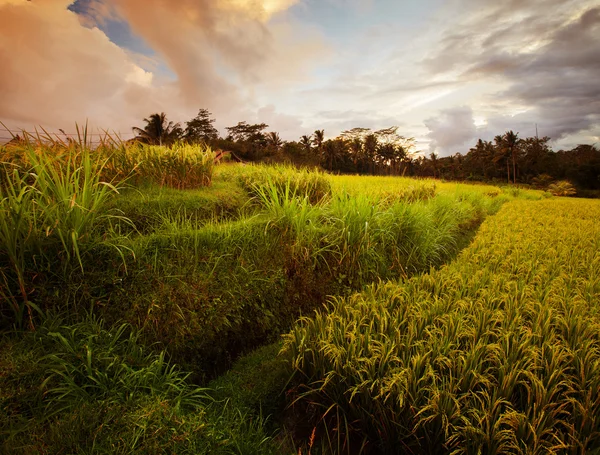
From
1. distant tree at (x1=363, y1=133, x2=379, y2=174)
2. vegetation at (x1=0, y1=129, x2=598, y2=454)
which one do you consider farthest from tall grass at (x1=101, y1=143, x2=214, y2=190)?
distant tree at (x1=363, y1=133, x2=379, y2=174)

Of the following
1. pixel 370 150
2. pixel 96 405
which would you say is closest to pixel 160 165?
pixel 96 405

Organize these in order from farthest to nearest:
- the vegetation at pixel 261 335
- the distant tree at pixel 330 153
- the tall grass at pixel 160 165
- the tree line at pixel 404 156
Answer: the distant tree at pixel 330 153 < the tree line at pixel 404 156 < the tall grass at pixel 160 165 < the vegetation at pixel 261 335

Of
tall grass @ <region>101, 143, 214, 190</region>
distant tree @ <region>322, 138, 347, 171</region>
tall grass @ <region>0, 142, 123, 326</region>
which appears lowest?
tall grass @ <region>0, 142, 123, 326</region>

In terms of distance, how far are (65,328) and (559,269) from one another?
4222mm

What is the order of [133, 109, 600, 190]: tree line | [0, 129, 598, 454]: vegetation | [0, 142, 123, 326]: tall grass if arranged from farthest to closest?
1. [133, 109, 600, 190]: tree line
2. [0, 142, 123, 326]: tall grass
3. [0, 129, 598, 454]: vegetation

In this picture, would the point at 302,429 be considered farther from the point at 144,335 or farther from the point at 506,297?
the point at 506,297

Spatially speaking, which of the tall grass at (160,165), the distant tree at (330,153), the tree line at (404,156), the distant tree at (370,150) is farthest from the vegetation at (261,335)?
the distant tree at (370,150)

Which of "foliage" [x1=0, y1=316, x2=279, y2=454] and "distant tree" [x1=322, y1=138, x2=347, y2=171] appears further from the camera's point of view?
"distant tree" [x1=322, y1=138, x2=347, y2=171]

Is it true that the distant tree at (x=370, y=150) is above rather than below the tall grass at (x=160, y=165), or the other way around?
above

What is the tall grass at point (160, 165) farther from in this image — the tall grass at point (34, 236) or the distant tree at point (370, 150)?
the distant tree at point (370, 150)

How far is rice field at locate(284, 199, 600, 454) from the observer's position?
53.4 inches

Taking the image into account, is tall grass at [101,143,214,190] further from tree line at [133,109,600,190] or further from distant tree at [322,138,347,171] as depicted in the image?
distant tree at [322,138,347,171]

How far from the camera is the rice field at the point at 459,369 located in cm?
136

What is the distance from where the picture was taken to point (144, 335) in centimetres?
214
